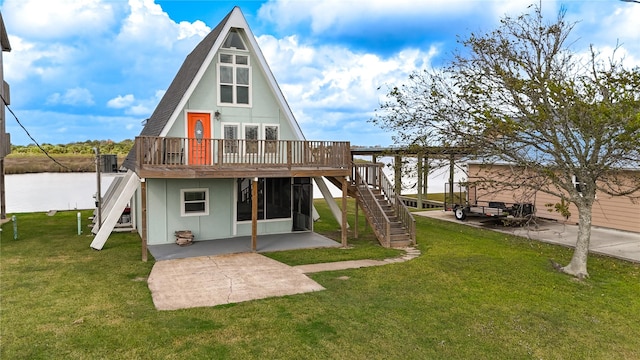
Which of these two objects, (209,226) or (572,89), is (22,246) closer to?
(209,226)

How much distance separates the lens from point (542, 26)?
1027cm

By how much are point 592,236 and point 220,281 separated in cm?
1269

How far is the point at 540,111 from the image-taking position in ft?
30.7

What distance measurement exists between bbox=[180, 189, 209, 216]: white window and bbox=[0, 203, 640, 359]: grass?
255 centimetres

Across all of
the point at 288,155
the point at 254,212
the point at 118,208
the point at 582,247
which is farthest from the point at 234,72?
the point at 582,247

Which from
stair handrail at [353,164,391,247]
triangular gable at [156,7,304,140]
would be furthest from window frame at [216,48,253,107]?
stair handrail at [353,164,391,247]

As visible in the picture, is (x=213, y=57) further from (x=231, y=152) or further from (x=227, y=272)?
(x=227, y=272)

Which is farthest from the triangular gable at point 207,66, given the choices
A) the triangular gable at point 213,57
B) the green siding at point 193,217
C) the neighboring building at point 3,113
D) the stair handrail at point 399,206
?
the neighboring building at point 3,113

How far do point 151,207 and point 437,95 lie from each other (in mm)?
8981

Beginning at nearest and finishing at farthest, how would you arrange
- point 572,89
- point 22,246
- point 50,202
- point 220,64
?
point 572,89
point 22,246
point 220,64
point 50,202

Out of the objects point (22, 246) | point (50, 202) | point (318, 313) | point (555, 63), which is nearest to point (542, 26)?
point (555, 63)

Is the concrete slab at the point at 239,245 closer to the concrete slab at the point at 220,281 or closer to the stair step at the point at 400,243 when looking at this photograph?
the concrete slab at the point at 220,281

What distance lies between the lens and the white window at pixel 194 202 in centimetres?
1318

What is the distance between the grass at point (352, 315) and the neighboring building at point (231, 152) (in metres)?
2.35
